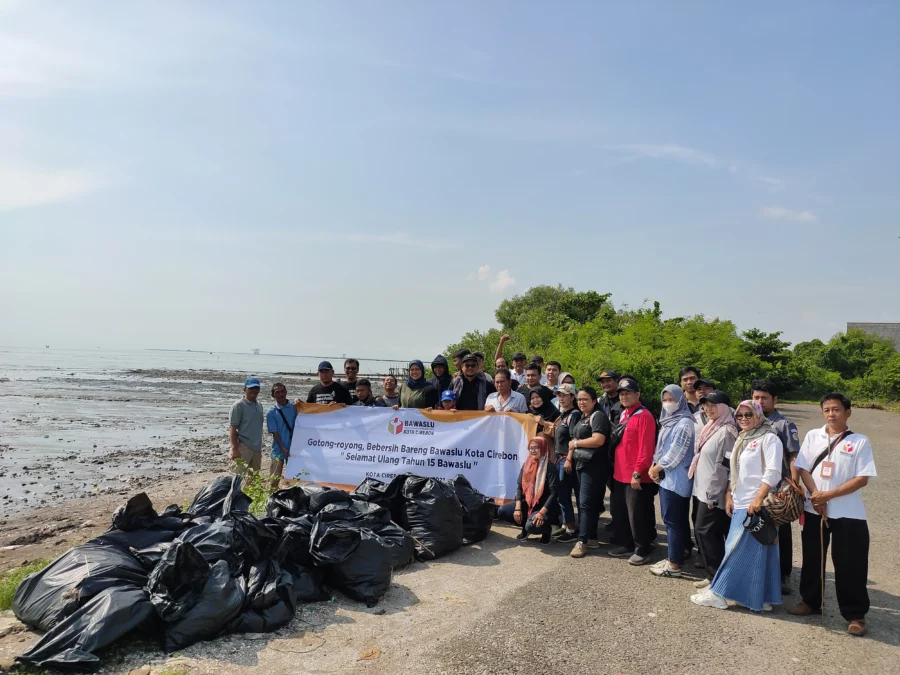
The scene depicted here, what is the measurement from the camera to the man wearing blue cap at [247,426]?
7.23 m

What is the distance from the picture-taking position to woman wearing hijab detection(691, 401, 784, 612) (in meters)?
4.25

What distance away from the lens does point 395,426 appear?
23.4ft

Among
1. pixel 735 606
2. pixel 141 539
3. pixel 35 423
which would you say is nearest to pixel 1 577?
pixel 141 539

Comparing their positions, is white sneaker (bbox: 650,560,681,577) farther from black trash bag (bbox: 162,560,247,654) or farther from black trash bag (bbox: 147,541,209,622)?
black trash bag (bbox: 147,541,209,622)

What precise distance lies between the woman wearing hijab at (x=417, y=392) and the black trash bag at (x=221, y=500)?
106 inches

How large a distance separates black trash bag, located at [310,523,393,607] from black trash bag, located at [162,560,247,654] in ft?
2.32

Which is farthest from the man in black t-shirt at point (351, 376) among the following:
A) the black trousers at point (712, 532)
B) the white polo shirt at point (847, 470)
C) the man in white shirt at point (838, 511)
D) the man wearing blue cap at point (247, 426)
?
the white polo shirt at point (847, 470)

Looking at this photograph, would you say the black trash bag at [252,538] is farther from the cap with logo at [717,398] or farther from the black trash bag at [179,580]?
the cap with logo at [717,398]

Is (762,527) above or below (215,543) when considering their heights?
above

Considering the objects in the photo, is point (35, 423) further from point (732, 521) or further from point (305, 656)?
point (732, 521)

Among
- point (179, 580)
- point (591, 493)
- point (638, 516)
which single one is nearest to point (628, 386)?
point (591, 493)

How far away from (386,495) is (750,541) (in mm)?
3118

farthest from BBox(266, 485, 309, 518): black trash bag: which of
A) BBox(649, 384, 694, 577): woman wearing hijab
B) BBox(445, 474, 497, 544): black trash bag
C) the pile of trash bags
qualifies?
BBox(649, 384, 694, 577): woman wearing hijab

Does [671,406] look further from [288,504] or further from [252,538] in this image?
[252,538]
